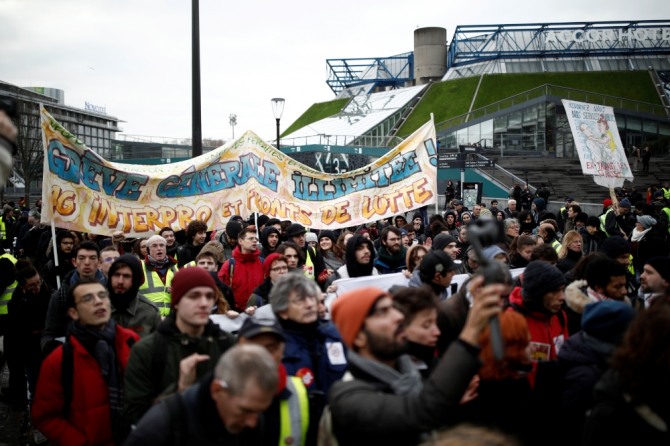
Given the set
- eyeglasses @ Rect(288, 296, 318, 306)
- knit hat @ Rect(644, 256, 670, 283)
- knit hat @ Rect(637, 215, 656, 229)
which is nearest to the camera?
eyeglasses @ Rect(288, 296, 318, 306)

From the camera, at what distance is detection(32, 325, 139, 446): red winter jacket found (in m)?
3.71

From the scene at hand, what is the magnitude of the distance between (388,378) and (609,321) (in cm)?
139

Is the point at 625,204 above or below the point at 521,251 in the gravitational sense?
above

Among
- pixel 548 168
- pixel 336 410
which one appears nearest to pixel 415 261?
pixel 336 410

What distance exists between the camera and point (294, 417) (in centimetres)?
307

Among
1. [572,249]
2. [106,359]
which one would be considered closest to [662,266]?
[572,249]

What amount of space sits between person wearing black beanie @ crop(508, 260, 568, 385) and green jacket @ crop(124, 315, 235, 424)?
6.72ft

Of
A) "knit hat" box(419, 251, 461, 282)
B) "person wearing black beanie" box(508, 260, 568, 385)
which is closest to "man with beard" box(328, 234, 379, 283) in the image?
"knit hat" box(419, 251, 461, 282)

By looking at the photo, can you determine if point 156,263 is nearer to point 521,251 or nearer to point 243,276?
point 243,276

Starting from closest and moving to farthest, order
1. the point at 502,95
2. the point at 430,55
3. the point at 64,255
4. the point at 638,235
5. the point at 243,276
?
the point at 243,276 → the point at 64,255 → the point at 638,235 → the point at 502,95 → the point at 430,55

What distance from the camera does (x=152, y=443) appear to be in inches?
105

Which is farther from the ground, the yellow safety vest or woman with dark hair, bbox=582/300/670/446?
the yellow safety vest

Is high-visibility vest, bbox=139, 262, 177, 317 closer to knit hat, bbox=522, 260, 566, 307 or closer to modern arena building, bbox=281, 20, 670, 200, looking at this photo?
knit hat, bbox=522, 260, 566, 307

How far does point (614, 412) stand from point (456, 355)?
97 centimetres
